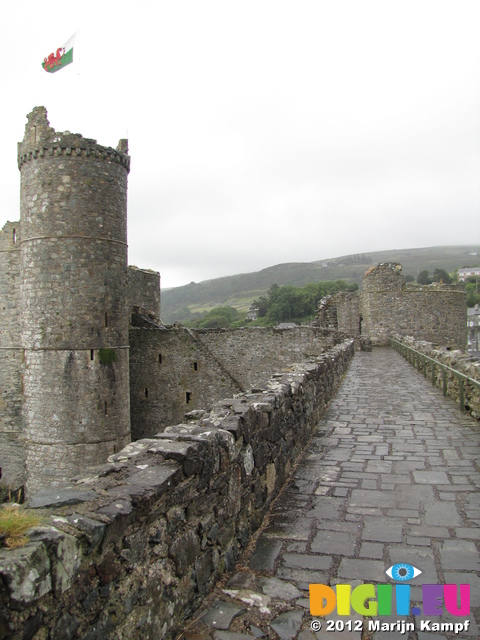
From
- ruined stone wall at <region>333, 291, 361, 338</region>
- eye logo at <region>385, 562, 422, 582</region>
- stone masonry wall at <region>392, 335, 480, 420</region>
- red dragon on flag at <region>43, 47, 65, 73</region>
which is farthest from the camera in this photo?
ruined stone wall at <region>333, 291, 361, 338</region>

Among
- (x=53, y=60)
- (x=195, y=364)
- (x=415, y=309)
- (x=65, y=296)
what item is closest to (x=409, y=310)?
(x=415, y=309)

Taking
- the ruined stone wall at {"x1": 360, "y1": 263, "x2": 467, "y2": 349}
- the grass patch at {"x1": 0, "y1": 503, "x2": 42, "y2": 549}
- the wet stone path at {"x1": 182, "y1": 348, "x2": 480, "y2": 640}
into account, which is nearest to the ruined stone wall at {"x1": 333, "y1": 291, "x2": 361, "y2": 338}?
the ruined stone wall at {"x1": 360, "y1": 263, "x2": 467, "y2": 349}

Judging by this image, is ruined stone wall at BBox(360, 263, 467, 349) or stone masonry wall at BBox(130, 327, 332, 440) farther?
ruined stone wall at BBox(360, 263, 467, 349)

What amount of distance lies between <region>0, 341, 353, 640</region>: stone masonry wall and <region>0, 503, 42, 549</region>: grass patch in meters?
0.04

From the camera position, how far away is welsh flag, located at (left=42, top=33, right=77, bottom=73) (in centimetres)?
1806

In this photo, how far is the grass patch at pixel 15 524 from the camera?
6.32 ft

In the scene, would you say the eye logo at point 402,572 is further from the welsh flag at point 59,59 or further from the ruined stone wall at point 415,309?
the ruined stone wall at point 415,309

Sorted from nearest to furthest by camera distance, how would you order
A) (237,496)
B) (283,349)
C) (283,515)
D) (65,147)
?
(237,496) → (283,515) → (65,147) → (283,349)

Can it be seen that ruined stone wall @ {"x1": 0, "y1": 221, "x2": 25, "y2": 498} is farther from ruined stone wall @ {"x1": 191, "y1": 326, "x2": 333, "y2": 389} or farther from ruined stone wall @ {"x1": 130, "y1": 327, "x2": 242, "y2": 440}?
ruined stone wall @ {"x1": 191, "y1": 326, "x2": 333, "y2": 389}

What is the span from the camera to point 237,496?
3.72 metres

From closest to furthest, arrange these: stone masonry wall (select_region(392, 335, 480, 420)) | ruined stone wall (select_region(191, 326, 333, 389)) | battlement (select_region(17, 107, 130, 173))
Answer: stone masonry wall (select_region(392, 335, 480, 420)) < battlement (select_region(17, 107, 130, 173)) < ruined stone wall (select_region(191, 326, 333, 389))

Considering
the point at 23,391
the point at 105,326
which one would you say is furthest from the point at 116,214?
the point at 23,391

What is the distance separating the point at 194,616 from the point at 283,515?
162 centimetres

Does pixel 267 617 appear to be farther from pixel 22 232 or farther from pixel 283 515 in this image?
pixel 22 232
